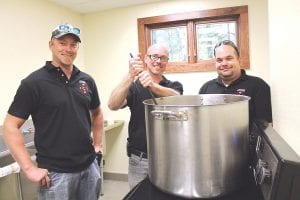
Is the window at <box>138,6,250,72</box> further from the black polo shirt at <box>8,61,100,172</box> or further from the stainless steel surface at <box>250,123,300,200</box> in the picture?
the stainless steel surface at <box>250,123,300,200</box>

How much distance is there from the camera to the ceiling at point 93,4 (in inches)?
107

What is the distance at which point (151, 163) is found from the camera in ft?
2.65

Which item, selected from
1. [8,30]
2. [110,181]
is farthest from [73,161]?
[110,181]

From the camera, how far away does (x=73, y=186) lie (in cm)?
130

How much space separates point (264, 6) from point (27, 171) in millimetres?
2416

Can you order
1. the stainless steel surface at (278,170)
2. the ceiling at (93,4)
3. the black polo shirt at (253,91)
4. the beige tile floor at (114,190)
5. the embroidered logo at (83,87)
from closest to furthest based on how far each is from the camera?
1. the stainless steel surface at (278,170)
2. the black polo shirt at (253,91)
3. the embroidered logo at (83,87)
4. the ceiling at (93,4)
5. the beige tile floor at (114,190)

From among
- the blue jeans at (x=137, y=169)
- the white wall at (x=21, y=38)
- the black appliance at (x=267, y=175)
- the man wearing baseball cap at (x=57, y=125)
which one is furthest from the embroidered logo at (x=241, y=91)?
the white wall at (x=21, y=38)

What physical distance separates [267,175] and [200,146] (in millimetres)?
168

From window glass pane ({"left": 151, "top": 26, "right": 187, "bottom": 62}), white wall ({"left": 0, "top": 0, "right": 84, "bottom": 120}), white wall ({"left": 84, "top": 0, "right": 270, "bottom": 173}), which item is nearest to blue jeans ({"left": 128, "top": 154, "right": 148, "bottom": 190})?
white wall ({"left": 0, "top": 0, "right": 84, "bottom": 120})

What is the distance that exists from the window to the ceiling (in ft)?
0.71

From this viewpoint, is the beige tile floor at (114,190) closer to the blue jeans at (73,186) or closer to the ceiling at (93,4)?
the blue jeans at (73,186)

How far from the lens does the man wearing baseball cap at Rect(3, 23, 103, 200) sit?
1207mm

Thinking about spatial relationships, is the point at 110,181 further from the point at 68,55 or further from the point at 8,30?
the point at 68,55

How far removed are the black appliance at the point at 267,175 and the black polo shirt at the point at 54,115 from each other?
0.53 m
